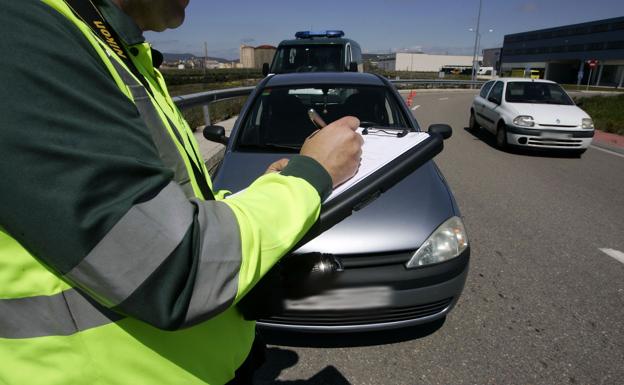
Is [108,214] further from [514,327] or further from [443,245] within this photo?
→ [514,327]

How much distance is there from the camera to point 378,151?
3.57 feet

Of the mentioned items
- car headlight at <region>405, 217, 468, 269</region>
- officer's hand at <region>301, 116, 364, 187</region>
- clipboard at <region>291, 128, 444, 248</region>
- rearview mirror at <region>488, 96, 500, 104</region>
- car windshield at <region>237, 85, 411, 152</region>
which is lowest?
rearview mirror at <region>488, 96, 500, 104</region>

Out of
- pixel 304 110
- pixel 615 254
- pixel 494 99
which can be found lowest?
pixel 615 254

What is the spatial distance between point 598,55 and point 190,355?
82.3 metres

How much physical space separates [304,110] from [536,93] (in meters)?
7.77

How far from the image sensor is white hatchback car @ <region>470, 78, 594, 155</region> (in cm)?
809

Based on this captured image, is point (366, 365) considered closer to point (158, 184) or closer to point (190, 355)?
point (190, 355)

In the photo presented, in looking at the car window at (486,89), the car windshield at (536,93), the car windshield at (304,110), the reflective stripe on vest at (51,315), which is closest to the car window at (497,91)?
the car windshield at (536,93)

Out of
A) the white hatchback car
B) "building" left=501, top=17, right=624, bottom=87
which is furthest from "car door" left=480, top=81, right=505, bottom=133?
"building" left=501, top=17, right=624, bottom=87

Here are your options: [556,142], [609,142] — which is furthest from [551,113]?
[609,142]

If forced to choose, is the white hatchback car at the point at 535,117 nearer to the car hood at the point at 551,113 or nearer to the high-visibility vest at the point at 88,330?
the car hood at the point at 551,113

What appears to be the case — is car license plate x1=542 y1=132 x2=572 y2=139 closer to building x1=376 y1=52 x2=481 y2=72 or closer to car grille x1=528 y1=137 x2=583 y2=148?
car grille x1=528 y1=137 x2=583 y2=148

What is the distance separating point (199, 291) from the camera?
668 millimetres

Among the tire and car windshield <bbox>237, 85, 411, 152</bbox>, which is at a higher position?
car windshield <bbox>237, 85, 411, 152</bbox>
